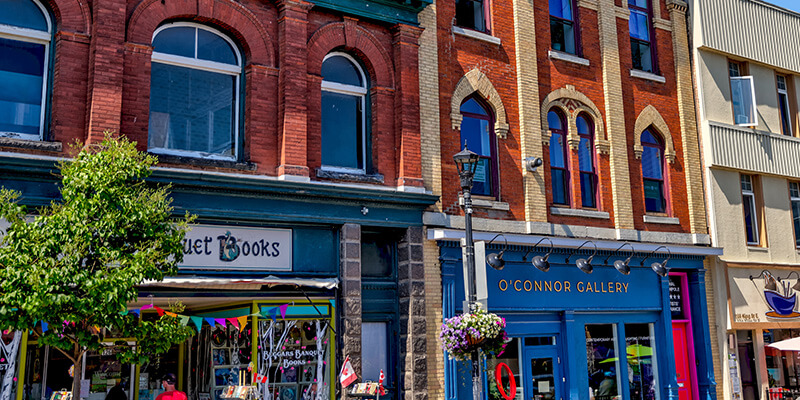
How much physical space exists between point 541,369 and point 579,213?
357cm

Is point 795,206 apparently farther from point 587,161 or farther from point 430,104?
point 430,104

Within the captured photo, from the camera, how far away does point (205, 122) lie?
1276 centimetres

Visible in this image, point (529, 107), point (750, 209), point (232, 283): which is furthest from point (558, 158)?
point (232, 283)

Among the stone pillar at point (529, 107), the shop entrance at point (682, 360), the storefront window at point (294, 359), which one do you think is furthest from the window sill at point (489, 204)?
the shop entrance at point (682, 360)

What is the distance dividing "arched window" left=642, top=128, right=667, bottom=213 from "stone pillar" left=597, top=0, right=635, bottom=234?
34.5 inches

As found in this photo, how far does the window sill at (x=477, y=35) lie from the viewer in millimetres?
15656

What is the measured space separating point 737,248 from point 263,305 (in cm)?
1253

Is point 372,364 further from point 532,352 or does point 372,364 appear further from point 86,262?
point 86,262

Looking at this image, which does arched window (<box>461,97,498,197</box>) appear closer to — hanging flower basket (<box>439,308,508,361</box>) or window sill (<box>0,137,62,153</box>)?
hanging flower basket (<box>439,308,508,361</box>)

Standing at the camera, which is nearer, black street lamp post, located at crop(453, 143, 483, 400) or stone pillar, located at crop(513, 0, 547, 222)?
black street lamp post, located at crop(453, 143, 483, 400)

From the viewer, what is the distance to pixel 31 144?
1081 cm

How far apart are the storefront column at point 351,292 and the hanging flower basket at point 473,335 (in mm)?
1733

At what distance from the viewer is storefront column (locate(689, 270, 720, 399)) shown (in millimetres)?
17625

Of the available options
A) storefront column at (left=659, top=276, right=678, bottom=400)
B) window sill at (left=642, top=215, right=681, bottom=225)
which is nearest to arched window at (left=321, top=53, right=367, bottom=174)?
window sill at (left=642, top=215, right=681, bottom=225)
